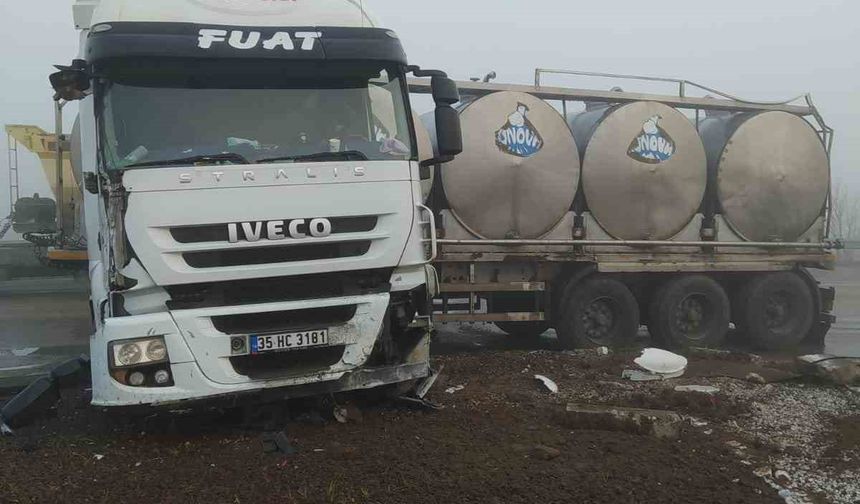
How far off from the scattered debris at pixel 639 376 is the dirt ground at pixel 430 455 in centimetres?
55

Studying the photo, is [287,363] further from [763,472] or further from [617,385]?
[617,385]

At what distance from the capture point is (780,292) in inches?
374

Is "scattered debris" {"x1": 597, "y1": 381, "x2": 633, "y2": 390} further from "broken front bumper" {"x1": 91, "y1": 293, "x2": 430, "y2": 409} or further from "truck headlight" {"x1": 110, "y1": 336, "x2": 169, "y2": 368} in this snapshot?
"truck headlight" {"x1": 110, "y1": 336, "x2": 169, "y2": 368}

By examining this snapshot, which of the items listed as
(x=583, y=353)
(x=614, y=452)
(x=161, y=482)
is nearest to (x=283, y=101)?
(x=161, y=482)

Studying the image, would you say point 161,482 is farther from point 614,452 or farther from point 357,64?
point 357,64

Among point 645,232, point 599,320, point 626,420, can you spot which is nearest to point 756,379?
point 626,420

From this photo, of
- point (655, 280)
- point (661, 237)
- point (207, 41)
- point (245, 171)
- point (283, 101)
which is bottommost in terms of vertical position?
point (655, 280)

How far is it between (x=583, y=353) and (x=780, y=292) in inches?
148

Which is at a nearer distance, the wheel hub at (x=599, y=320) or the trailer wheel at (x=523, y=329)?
the wheel hub at (x=599, y=320)

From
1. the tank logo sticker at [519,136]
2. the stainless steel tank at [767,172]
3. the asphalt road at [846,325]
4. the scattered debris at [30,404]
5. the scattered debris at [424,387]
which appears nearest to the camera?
the scattered debris at [30,404]

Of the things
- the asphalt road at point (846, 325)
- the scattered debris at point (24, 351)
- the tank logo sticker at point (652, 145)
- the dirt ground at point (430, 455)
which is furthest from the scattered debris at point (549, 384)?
the scattered debris at point (24, 351)

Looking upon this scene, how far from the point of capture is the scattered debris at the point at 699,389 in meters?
5.50

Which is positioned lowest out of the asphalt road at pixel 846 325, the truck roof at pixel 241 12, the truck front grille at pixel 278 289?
the asphalt road at pixel 846 325

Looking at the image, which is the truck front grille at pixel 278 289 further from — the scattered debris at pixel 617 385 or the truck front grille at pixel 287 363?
the scattered debris at pixel 617 385
